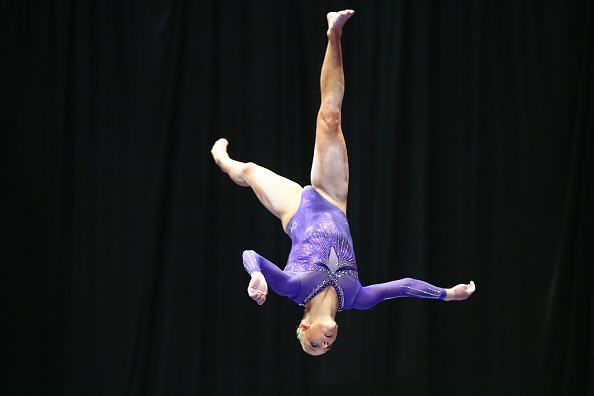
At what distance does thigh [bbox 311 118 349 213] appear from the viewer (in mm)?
3381

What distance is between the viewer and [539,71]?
484cm

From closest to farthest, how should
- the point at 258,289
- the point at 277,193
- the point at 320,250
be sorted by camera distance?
the point at 258,289, the point at 320,250, the point at 277,193

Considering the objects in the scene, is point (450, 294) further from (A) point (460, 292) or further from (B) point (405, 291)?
(B) point (405, 291)

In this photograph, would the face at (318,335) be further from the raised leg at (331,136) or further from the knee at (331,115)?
the knee at (331,115)

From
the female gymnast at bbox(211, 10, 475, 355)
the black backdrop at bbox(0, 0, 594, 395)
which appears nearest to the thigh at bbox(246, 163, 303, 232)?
the female gymnast at bbox(211, 10, 475, 355)

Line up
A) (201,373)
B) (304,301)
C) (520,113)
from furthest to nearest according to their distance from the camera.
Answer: (520,113)
(201,373)
(304,301)

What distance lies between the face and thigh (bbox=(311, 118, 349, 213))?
0.65 metres

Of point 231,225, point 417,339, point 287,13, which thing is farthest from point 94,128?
point 417,339

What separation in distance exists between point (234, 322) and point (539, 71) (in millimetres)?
2764

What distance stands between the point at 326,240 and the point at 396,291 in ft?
1.39

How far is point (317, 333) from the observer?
10.2ft

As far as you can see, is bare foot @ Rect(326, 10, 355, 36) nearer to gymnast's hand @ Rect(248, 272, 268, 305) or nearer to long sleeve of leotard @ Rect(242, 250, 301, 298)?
long sleeve of leotard @ Rect(242, 250, 301, 298)

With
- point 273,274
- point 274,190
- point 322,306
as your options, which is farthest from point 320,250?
point 274,190

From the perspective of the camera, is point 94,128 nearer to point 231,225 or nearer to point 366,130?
point 231,225
